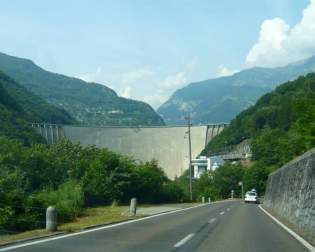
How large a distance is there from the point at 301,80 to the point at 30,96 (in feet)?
223

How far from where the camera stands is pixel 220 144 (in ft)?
406

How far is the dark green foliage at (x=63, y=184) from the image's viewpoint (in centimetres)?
1755

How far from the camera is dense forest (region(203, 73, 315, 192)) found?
59.5 m

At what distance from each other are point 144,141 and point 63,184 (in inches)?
3554

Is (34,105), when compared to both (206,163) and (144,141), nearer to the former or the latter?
(144,141)

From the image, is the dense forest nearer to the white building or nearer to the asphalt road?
the white building

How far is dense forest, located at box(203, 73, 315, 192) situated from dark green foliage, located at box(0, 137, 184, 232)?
13.4 metres

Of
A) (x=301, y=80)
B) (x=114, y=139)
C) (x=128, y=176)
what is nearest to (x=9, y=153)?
(x=128, y=176)

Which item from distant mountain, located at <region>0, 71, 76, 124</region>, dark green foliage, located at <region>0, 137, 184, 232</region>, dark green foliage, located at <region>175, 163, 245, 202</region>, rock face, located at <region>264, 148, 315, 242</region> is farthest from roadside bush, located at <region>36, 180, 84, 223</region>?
distant mountain, located at <region>0, 71, 76, 124</region>

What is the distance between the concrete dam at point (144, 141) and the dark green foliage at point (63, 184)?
61.4 metres

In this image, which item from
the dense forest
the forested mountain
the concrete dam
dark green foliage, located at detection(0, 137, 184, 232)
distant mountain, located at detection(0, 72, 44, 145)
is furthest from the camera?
the concrete dam

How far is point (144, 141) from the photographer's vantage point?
118m

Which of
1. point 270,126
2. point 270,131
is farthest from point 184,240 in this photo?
point 270,126

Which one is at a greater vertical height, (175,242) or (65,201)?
(65,201)
